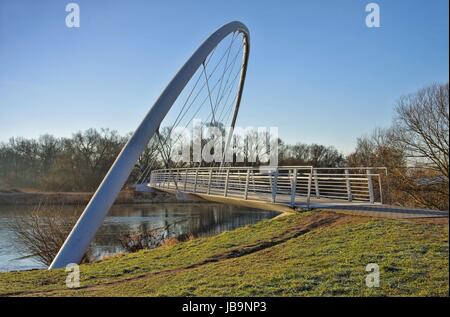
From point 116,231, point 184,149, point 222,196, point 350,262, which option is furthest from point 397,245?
point 184,149

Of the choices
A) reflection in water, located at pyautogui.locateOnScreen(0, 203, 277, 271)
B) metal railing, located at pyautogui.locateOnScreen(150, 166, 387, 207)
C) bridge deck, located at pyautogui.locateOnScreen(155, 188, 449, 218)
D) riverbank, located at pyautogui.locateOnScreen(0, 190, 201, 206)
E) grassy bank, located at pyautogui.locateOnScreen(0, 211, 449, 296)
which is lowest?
reflection in water, located at pyautogui.locateOnScreen(0, 203, 277, 271)

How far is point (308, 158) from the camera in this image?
171 feet

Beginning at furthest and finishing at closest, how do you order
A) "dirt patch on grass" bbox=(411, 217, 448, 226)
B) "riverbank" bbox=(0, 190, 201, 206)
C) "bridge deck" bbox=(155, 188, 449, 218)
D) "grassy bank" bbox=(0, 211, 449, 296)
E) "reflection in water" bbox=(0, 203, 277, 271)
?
1. "riverbank" bbox=(0, 190, 201, 206)
2. "reflection in water" bbox=(0, 203, 277, 271)
3. "bridge deck" bbox=(155, 188, 449, 218)
4. "dirt patch on grass" bbox=(411, 217, 448, 226)
5. "grassy bank" bbox=(0, 211, 449, 296)

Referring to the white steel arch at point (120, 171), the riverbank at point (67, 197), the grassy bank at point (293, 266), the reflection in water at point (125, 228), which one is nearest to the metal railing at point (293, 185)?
the grassy bank at point (293, 266)

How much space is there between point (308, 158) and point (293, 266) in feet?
152

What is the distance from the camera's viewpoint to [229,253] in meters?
8.94

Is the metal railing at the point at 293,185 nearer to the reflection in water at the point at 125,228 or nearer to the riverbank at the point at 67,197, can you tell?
the reflection in water at the point at 125,228

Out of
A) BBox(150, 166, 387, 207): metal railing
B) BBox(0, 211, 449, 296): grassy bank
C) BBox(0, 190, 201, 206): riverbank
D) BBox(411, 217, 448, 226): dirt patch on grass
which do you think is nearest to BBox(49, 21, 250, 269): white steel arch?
BBox(0, 211, 449, 296): grassy bank

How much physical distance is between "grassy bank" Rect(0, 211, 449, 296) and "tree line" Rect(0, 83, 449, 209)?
2.93 meters

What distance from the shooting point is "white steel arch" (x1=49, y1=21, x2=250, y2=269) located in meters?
10.9

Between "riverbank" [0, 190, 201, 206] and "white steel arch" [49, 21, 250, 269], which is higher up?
"white steel arch" [49, 21, 250, 269]

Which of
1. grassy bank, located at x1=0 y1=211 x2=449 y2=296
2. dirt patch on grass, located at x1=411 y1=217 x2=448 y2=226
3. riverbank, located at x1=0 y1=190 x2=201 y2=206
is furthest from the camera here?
riverbank, located at x1=0 y1=190 x2=201 y2=206

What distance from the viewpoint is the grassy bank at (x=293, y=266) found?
18.2 feet

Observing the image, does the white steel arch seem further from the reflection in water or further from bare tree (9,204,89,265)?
the reflection in water
